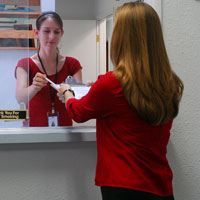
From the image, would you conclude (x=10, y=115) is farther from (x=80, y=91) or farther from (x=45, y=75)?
(x=80, y=91)

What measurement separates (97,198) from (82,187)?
0.37 feet

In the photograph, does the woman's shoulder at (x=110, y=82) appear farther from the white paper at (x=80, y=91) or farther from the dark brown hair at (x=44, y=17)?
the dark brown hair at (x=44, y=17)

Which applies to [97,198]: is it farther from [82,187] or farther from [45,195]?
[45,195]

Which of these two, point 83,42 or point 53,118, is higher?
point 83,42

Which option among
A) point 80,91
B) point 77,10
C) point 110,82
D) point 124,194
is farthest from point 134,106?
point 77,10

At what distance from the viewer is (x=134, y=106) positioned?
50.9 inches

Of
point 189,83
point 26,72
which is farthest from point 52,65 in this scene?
point 189,83

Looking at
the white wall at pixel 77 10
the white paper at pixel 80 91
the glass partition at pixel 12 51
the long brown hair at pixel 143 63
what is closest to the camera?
the long brown hair at pixel 143 63

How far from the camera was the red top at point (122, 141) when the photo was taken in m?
1.32

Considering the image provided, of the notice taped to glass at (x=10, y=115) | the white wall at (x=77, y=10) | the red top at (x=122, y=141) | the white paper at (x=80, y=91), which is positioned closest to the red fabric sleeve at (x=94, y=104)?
the red top at (x=122, y=141)

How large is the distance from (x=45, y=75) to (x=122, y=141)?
2.85ft

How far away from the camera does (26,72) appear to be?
1968 millimetres

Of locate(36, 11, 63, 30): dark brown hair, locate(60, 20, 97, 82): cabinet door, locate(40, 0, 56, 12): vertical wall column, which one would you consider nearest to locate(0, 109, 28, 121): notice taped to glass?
locate(36, 11, 63, 30): dark brown hair

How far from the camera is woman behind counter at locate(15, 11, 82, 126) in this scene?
6.44 ft
